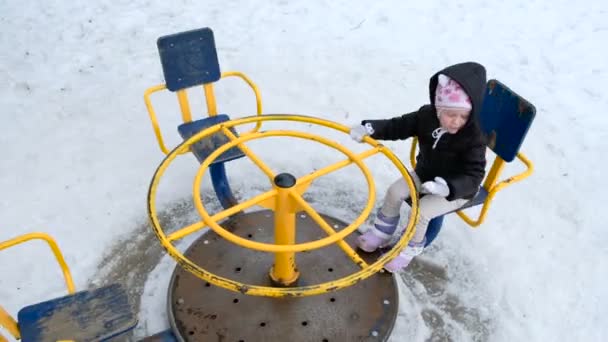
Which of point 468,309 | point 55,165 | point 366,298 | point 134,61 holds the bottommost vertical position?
point 468,309

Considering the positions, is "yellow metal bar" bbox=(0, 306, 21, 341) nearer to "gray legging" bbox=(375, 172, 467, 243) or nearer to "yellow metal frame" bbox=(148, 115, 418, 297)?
"yellow metal frame" bbox=(148, 115, 418, 297)

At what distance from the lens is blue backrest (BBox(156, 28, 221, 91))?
105 inches

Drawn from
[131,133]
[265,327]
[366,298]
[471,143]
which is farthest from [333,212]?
[131,133]

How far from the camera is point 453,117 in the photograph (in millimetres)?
2012

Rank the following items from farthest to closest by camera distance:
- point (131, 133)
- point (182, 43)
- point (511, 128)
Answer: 1. point (131, 133)
2. point (182, 43)
3. point (511, 128)

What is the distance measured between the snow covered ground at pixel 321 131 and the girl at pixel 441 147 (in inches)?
17.3

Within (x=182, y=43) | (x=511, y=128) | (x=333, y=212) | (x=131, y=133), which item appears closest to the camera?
(x=511, y=128)

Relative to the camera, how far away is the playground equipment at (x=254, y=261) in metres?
1.97

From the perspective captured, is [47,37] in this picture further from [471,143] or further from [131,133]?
[471,143]

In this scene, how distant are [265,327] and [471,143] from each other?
1221mm

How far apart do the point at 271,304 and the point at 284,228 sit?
0.49 metres

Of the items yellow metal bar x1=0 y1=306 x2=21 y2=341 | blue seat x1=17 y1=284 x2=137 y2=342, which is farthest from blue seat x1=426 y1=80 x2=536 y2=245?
yellow metal bar x1=0 y1=306 x2=21 y2=341

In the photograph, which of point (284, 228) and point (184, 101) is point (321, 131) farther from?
point (284, 228)

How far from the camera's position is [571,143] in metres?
3.59
